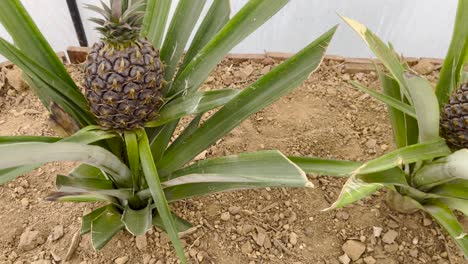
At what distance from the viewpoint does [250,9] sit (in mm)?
827

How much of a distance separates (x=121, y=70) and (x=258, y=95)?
0.24 metres

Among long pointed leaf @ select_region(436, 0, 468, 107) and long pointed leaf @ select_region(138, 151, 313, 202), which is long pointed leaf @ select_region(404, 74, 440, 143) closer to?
long pointed leaf @ select_region(436, 0, 468, 107)

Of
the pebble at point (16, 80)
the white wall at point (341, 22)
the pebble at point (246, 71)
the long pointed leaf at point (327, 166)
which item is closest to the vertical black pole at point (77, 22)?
the white wall at point (341, 22)

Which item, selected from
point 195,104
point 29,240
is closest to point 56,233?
point 29,240

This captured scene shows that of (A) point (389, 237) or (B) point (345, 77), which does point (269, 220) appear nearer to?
(A) point (389, 237)

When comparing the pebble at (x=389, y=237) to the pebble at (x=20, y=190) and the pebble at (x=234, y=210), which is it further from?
the pebble at (x=20, y=190)

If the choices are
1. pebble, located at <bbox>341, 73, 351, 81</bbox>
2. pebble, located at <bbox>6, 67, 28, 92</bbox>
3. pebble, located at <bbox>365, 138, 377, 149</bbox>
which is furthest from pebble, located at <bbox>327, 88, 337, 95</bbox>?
pebble, located at <bbox>6, 67, 28, 92</bbox>

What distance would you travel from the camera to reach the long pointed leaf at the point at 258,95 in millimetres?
807

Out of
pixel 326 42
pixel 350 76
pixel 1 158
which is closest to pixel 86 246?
pixel 1 158

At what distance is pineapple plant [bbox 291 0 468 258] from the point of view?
2.71 ft

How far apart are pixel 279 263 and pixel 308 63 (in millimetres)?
509

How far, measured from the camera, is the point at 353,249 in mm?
1087

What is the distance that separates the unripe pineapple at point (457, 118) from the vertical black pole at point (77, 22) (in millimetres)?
1144

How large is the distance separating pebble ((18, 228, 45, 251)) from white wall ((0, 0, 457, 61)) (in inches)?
29.6
